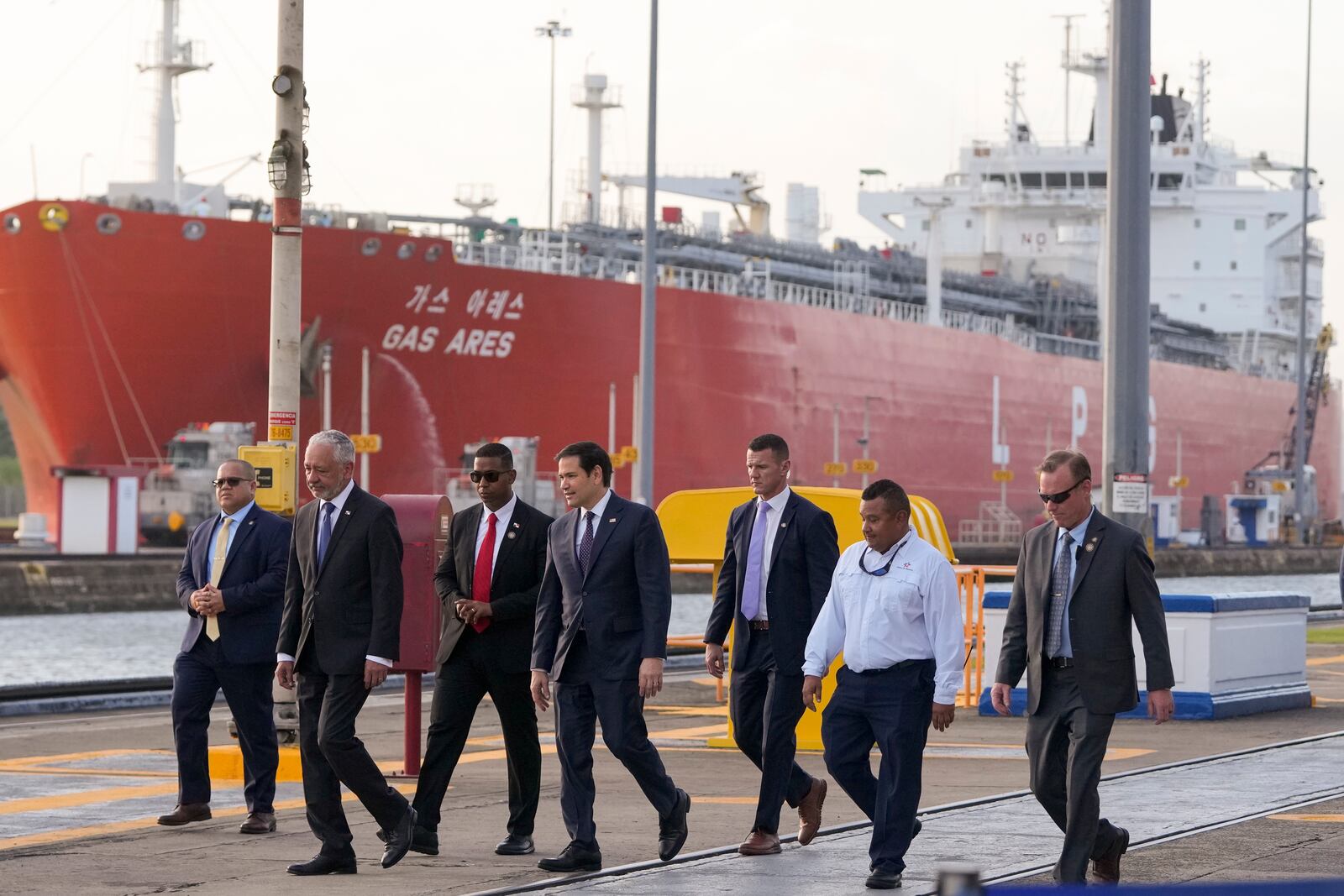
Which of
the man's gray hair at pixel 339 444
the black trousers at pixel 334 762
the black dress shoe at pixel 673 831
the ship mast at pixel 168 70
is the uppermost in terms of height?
the ship mast at pixel 168 70

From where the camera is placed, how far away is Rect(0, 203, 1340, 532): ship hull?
34.8 meters

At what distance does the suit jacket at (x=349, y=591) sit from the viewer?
24.3ft

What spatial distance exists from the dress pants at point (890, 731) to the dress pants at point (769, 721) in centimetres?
49

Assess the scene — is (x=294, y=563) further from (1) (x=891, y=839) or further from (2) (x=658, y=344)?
(2) (x=658, y=344)

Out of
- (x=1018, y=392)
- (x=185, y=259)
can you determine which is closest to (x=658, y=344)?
(x=185, y=259)

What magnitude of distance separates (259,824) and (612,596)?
2042 millimetres

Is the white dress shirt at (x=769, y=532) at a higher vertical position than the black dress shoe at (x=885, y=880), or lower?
higher

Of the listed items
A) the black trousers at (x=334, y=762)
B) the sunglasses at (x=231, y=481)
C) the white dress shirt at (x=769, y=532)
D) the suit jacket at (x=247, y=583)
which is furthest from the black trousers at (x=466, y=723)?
the sunglasses at (x=231, y=481)

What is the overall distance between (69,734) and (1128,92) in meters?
7.95

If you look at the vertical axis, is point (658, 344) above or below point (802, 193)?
below

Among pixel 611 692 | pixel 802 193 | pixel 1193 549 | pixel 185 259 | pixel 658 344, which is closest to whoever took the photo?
pixel 611 692

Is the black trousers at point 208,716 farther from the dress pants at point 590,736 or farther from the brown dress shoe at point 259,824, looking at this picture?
the dress pants at point 590,736

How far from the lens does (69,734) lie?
12930 millimetres

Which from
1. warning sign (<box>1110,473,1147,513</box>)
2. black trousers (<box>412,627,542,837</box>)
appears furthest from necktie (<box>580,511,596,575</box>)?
warning sign (<box>1110,473,1147,513</box>)
